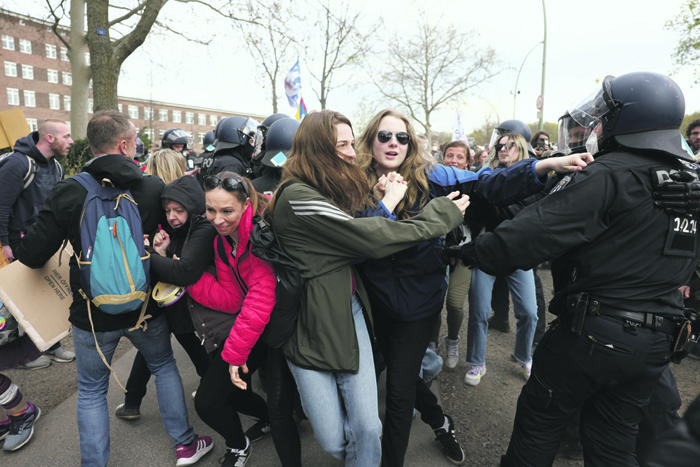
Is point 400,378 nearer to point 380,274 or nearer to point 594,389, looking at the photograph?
point 380,274

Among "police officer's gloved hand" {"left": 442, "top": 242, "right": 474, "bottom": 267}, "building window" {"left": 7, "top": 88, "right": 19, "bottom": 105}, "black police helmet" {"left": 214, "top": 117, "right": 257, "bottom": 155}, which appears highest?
"building window" {"left": 7, "top": 88, "right": 19, "bottom": 105}

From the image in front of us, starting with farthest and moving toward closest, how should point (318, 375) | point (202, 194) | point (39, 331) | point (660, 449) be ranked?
point (202, 194) < point (39, 331) < point (318, 375) < point (660, 449)

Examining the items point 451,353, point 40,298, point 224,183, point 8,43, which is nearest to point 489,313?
point 451,353

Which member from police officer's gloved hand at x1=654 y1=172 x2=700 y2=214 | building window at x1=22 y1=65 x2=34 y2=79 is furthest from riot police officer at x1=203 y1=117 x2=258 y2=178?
building window at x1=22 y1=65 x2=34 y2=79

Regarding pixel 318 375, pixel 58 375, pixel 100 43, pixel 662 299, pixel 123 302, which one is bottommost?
pixel 58 375

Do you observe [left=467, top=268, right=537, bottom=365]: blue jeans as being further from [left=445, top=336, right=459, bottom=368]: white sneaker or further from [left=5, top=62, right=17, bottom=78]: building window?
[left=5, top=62, right=17, bottom=78]: building window

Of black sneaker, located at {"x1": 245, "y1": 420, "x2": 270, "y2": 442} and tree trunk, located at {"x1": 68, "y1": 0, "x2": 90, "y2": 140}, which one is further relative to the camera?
tree trunk, located at {"x1": 68, "y1": 0, "x2": 90, "y2": 140}

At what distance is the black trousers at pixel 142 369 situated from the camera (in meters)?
2.88

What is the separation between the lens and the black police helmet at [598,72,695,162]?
1683 mm

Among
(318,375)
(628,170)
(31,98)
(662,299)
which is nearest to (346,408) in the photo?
(318,375)

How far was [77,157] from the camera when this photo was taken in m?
8.19

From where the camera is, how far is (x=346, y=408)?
1.95 m

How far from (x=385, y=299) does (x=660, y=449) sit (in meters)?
1.30

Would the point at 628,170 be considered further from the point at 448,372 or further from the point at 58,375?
the point at 58,375
